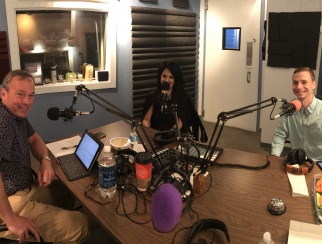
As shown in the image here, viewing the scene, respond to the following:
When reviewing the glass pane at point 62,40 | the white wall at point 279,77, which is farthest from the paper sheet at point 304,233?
the glass pane at point 62,40

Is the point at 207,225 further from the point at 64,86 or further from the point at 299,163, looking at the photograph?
the point at 64,86

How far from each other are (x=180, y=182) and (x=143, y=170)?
242 millimetres

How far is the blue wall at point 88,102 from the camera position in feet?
11.6

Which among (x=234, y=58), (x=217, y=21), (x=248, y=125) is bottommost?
(x=248, y=125)

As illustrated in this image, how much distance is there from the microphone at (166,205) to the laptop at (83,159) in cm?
67

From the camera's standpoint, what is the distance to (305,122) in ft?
7.64

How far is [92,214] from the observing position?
4.69 feet

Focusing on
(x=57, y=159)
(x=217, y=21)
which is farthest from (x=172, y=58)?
(x=57, y=159)

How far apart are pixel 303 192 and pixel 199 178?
510mm

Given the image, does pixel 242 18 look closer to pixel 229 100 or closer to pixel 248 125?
pixel 229 100


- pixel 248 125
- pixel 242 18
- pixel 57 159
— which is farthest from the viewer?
pixel 248 125

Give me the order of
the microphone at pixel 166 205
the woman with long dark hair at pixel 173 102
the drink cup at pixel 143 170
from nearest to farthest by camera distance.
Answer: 1. the microphone at pixel 166 205
2. the drink cup at pixel 143 170
3. the woman with long dark hair at pixel 173 102

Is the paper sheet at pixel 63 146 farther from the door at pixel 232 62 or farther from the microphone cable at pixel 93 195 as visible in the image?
the door at pixel 232 62

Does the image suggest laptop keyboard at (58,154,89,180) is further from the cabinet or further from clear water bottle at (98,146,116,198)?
the cabinet
